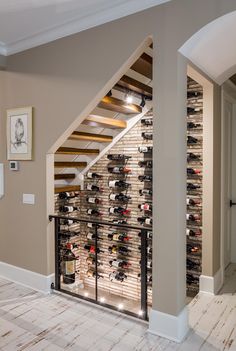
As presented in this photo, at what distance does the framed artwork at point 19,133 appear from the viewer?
3.39 m

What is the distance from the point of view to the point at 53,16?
111 inches

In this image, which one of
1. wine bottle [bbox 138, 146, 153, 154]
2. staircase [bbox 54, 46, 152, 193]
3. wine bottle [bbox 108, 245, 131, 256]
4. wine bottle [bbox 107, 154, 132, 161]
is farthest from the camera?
wine bottle [bbox 108, 245, 131, 256]

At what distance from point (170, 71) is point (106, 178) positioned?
217 centimetres

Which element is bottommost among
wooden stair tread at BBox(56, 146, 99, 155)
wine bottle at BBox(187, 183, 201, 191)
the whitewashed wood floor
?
the whitewashed wood floor

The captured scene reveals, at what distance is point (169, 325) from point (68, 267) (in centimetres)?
157

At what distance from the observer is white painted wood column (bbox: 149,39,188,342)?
2.40 metres

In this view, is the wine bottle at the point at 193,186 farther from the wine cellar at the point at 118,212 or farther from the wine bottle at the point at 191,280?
the wine bottle at the point at 191,280

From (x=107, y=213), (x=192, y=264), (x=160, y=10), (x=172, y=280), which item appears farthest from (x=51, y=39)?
(x=192, y=264)

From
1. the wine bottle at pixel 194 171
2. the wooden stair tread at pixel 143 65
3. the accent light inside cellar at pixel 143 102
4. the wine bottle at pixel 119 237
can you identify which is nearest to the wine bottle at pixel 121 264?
the wine bottle at pixel 119 237

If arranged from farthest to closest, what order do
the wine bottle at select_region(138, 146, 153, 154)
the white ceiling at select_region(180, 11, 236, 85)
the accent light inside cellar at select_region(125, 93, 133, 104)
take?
the wine bottle at select_region(138, 146, 153, 154) < the accent light inside cellar at select_region(125, 93, 133, 104) < the white ceiling at select_region(180, 11, 236, 85)

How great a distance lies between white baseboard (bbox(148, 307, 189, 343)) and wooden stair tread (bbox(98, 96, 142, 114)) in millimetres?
2084

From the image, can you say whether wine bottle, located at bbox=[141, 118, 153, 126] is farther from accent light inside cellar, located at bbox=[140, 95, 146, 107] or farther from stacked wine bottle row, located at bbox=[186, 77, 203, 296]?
stacked wine bottle row, located at bbox=[186, 77, 203, 296]

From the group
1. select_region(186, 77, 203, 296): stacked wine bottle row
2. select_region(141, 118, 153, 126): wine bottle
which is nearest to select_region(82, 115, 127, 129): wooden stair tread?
select_region(141, 118, 153, 126): wine bottle

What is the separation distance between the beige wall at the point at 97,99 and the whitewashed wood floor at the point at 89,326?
0.31 m
